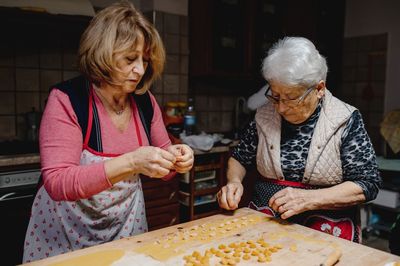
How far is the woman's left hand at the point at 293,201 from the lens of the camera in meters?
1.40

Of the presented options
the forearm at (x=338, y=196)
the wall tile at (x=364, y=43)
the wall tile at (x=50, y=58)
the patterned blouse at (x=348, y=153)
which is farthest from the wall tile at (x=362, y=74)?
the wall tile at (x=50, y=58)

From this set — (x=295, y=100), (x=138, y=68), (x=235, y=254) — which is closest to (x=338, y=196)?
(x=295, y=100)

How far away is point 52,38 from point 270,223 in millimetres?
2161

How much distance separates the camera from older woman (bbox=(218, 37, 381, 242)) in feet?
4.75

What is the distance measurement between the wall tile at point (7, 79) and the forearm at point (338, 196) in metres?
2.18

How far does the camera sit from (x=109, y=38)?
4.20 feet

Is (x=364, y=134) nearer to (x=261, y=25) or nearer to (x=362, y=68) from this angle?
(x=261, y=25)

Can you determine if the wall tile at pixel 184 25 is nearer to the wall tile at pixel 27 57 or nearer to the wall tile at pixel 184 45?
the wall tile at pixel 184 45

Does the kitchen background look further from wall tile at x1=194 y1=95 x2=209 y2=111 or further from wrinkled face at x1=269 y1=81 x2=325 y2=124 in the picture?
wrinkled face at x1=269 y1=81 x2=325 y2=124

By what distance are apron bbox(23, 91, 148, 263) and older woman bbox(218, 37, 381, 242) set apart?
45 cm

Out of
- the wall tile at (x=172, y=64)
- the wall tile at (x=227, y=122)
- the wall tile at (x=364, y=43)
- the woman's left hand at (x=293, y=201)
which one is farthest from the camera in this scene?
the wall tile at (x=364, y=43)

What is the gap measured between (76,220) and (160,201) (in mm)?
1506

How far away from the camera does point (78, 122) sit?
1.29 meters

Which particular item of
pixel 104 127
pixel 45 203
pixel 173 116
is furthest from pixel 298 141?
pixel 173 116
